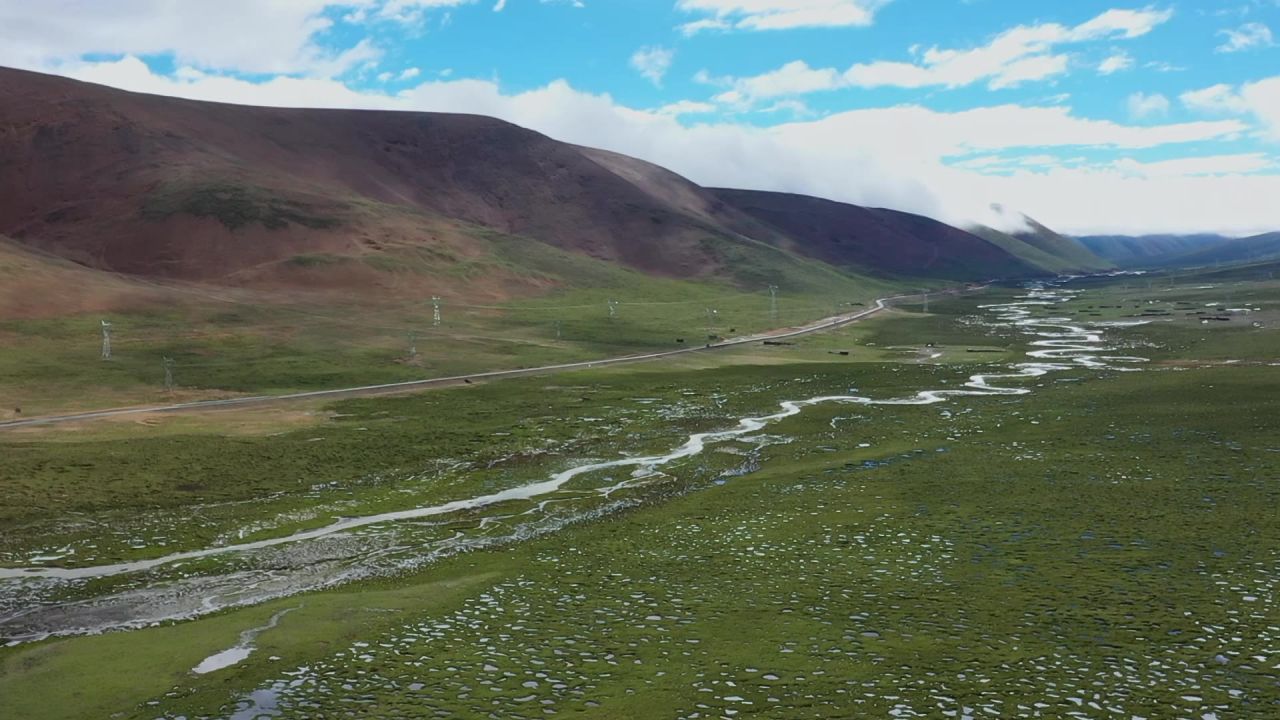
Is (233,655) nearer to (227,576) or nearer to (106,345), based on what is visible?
(227,576)

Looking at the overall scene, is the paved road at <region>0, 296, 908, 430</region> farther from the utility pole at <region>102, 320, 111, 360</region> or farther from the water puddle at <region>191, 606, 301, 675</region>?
the water puddle at <region>191, 606, 301, 675</region>

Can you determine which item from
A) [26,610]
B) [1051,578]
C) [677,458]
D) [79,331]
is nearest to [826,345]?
[677,458]

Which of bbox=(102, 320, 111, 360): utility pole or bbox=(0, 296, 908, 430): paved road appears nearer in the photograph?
bbox=(0, 296, 908, 430): paved road

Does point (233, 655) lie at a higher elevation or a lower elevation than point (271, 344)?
lower

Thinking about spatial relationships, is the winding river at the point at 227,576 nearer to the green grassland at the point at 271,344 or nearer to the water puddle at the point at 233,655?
the water puddle at the point at 233,655

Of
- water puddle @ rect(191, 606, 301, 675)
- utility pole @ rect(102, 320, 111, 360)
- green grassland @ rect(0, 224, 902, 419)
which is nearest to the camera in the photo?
water puddle @ rect(191, 606, 301, 675)

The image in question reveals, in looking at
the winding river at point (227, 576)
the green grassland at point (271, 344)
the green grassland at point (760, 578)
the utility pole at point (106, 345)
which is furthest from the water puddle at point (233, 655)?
the utility pole at point (106, 345)

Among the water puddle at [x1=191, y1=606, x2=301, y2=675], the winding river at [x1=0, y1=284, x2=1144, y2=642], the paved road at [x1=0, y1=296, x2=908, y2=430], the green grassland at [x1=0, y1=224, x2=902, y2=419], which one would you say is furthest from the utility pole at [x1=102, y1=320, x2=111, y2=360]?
the water puddle at [x1=191, y1=606, x2=301, y2=675]

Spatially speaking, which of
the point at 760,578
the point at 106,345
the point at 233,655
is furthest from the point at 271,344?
the point at 760,578

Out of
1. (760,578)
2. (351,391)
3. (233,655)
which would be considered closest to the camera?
(233,655)
